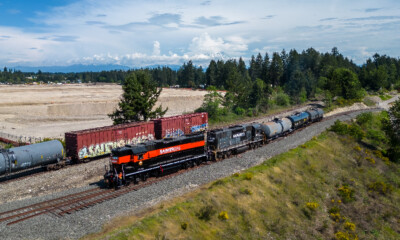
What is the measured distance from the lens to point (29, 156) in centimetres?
2747

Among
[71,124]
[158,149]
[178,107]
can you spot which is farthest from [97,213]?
[178,107]

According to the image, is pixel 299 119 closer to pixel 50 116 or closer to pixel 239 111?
pixel 239 111

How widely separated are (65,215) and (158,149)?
9.35 meters

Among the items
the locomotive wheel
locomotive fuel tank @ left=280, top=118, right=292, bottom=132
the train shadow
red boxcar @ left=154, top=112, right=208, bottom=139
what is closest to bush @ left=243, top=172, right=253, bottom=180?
the locomotive wheel

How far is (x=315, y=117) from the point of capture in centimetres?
5525

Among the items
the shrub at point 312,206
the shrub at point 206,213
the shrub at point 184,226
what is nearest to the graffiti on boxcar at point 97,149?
the shrub at point 206,213

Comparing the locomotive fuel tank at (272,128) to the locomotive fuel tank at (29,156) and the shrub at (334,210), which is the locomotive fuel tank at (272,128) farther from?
the locomotive fuel tank at (29,156)

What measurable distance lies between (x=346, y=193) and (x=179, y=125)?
23681mm

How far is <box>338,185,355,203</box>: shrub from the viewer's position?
1169 inches

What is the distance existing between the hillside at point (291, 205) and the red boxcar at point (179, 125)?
15.7 m

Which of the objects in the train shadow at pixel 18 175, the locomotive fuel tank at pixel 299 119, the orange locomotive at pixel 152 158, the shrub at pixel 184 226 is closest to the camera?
the shrub at pixel 184 226

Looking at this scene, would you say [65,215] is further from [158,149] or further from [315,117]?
[315,117]

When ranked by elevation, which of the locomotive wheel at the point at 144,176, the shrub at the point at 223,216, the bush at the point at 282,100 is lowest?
the shrub at the point at 223,216

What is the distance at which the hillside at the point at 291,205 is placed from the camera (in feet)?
60.8
